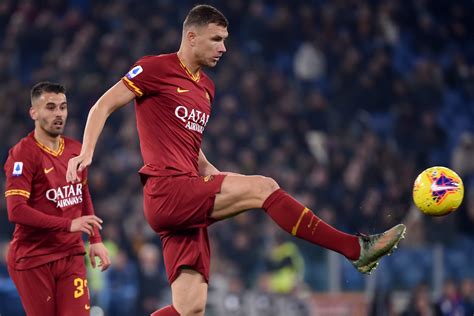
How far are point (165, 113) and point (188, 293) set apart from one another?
3.59 ft

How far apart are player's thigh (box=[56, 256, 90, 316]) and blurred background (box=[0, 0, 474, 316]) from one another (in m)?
3.88

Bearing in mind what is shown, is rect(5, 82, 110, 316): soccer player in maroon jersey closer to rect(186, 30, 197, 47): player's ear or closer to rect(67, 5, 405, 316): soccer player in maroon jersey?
rect(67, 5, 405, 316): soccer player in maroon jersey

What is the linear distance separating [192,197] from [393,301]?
5554 millimetres

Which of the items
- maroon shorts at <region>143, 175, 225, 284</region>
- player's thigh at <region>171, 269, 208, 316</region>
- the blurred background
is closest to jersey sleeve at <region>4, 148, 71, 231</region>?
maroon shorts at <region>143, 175, 225, 284</region>

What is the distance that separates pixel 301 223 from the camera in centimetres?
495

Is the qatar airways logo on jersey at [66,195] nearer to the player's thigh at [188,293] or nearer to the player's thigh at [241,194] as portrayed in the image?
the player's thigh at [188,293]

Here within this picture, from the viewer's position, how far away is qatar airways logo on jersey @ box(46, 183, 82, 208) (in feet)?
19.5

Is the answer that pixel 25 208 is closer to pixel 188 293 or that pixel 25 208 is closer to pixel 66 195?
pixel 66 195

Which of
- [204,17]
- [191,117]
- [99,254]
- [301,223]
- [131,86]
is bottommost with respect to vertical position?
[99,254]

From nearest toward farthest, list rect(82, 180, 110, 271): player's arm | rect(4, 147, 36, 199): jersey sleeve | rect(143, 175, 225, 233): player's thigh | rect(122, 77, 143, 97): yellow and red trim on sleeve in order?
rect(143, 175, 225, 233): player's thigh, rect(122, 77, 143, 97): yellow and red trim on sleeve, rect(4, 147, 36, 199): jersey sleeve, rect(82, 180, 110, 271): player's arm

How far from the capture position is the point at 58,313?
19.4ft

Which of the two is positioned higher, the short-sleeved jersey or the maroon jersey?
the short-sleeved jersey

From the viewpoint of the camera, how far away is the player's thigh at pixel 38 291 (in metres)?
5.87

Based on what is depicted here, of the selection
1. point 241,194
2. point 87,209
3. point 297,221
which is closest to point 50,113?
point 87,209
